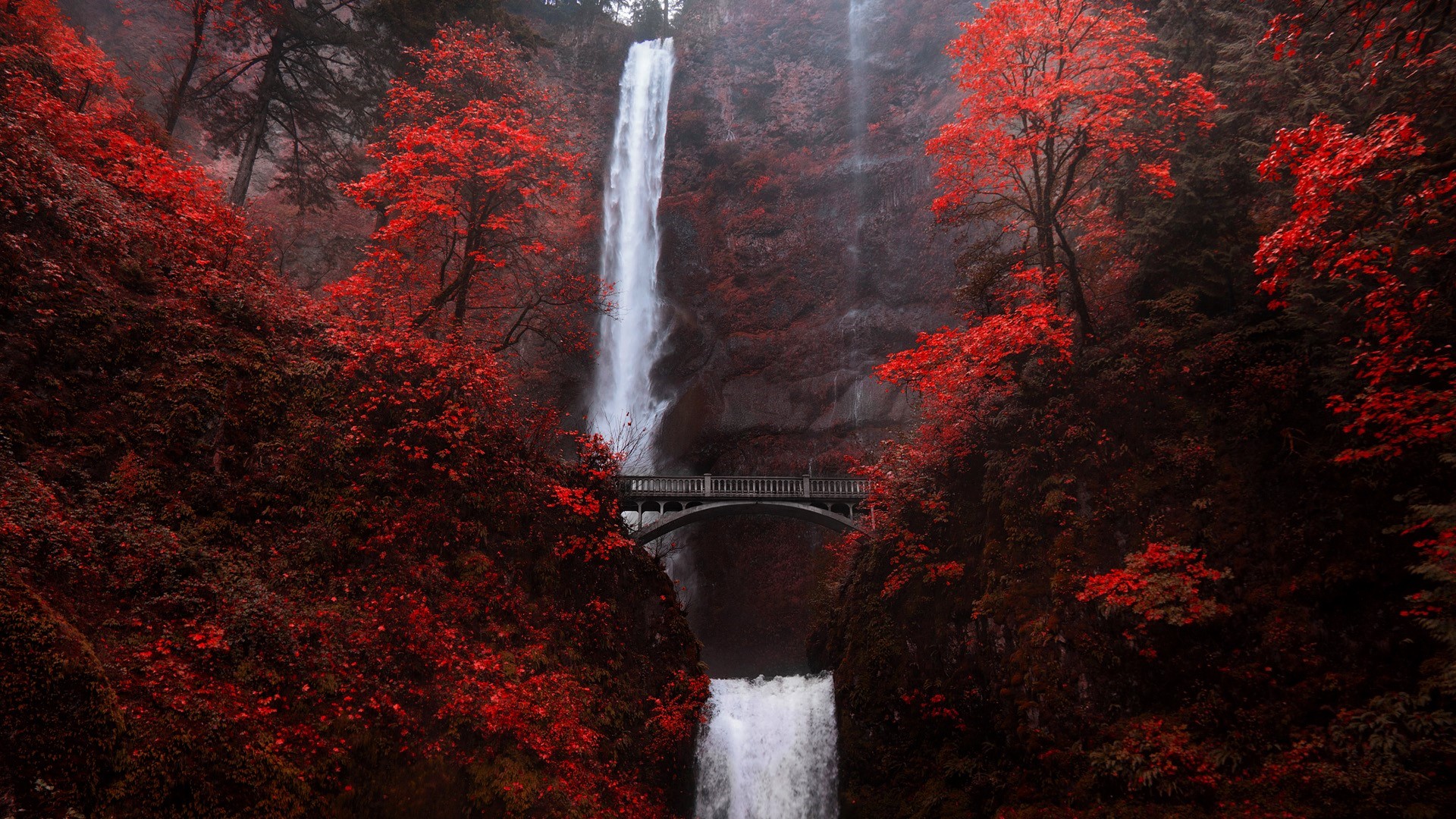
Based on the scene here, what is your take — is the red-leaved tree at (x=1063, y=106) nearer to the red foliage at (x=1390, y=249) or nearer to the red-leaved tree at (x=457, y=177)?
the red foliage at (x=1390, y=249)

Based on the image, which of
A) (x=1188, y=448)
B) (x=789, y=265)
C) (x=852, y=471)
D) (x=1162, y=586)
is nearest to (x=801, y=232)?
(x=789, y=265)

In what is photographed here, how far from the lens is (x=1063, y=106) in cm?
984

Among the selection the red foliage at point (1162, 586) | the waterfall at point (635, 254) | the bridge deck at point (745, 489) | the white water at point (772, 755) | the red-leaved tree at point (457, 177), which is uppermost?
the waterfall at point (635, 254)

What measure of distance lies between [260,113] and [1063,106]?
13.2 meters

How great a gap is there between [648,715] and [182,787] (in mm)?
6702

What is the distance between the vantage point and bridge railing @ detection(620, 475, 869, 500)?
22.8 m

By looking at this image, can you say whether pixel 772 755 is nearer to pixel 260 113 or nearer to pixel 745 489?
pixel 745 489

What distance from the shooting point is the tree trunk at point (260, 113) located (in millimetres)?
11898

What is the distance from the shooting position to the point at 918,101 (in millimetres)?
32000

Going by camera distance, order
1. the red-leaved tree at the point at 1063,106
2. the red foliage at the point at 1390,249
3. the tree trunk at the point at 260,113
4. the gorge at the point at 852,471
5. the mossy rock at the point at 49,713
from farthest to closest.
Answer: the tree trunk at the point at 260,113
the red-leaved tree at the point at 1063,106
the red foliage at the point at 1390,249
the gorge at the point at 852,471
the mossy rock at the point at 49,713

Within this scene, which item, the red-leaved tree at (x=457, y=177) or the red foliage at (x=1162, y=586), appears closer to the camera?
the red foliage at (x=1162, y=586)

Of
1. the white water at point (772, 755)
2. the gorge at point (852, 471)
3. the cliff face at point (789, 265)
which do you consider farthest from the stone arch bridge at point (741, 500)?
the white water at point (772, 755)

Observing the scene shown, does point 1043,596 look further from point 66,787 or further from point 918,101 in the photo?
point 918,101

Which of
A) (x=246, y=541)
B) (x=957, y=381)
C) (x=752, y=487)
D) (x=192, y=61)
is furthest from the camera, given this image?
(x=752, y=487)
